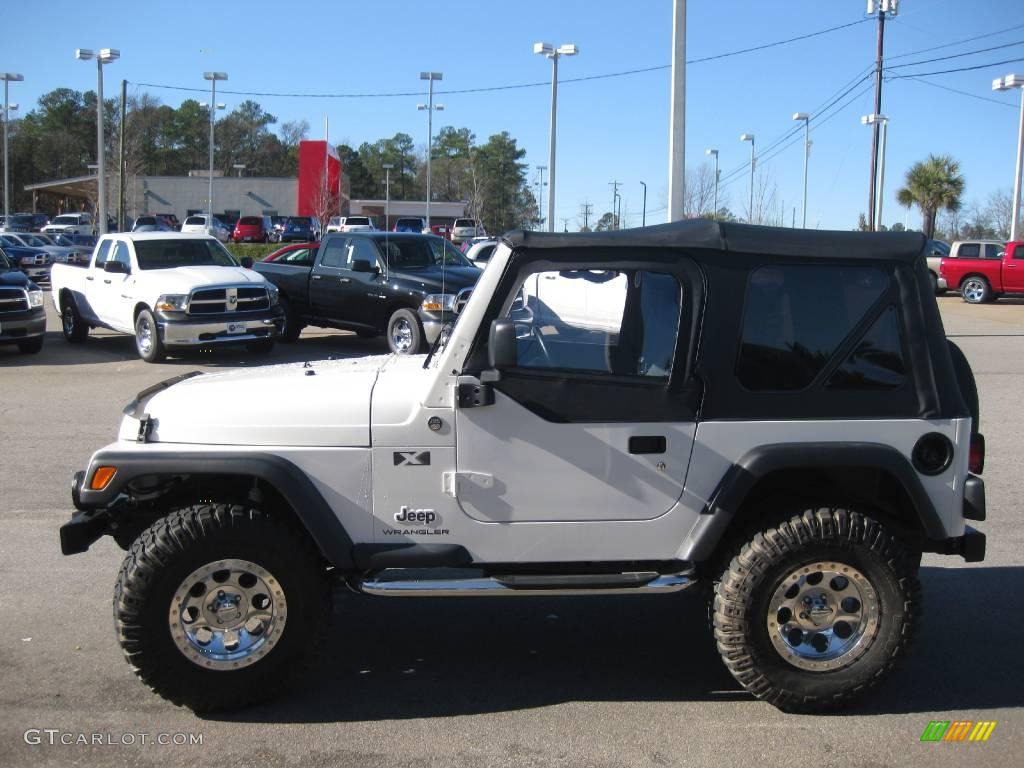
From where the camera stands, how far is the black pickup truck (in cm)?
1543

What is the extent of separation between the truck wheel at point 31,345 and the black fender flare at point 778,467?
14.2m

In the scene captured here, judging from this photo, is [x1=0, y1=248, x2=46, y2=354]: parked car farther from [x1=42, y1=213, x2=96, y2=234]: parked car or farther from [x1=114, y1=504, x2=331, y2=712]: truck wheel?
[x1=42, y1=213, x2=96, y2=234]: parked car

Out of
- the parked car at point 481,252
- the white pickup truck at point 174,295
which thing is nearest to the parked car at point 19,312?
the white pickup truck at point 174,295

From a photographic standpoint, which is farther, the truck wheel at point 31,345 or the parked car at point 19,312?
the truck wheel at point 31,345

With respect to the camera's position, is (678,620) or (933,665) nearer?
(933,665)

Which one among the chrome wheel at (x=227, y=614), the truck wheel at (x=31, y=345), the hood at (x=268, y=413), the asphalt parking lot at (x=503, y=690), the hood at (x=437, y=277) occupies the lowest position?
the asphalt parking lot at (x=503, y=690)

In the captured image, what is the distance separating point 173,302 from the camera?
48.7 ft

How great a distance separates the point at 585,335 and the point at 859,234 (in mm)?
1234

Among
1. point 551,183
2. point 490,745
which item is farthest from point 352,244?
point 490,745

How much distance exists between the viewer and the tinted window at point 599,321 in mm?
4242

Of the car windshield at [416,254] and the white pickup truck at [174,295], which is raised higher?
the car windshield at [416,254]

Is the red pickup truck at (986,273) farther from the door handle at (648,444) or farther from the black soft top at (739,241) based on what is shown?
the door handle at (648,444)

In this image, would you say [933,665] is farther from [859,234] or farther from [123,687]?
[123,687]

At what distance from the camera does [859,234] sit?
4375mm
